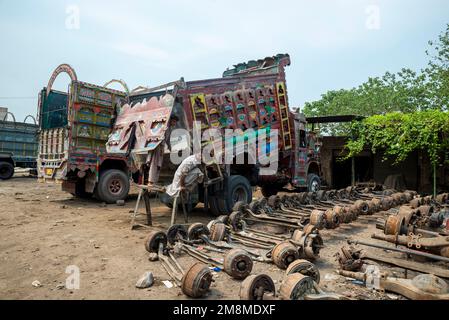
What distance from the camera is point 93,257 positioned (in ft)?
15.1

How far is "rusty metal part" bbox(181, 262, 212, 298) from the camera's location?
3164mm

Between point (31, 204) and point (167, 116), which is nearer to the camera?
point (167, 116)

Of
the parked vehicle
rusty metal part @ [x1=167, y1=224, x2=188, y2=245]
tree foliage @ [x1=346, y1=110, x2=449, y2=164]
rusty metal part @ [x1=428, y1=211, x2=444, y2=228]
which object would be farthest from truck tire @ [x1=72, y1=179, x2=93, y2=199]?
tree foliage @ [x1=346, y1=110, x2=449, y2=164]

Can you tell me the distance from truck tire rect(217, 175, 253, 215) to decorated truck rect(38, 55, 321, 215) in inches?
1.0

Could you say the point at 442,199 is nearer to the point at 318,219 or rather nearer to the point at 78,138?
the point at 318,219

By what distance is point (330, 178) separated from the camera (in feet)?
51.4

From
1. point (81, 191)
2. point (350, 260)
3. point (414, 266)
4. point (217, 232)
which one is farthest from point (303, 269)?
point (81, 191)

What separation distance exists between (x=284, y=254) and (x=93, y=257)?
277cm

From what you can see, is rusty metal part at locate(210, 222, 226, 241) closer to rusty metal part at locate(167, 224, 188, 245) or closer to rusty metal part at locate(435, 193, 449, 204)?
rusty metal part at locate(167, 224, 188, 245)

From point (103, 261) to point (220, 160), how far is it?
149 inches

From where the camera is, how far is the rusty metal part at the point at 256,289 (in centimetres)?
296
